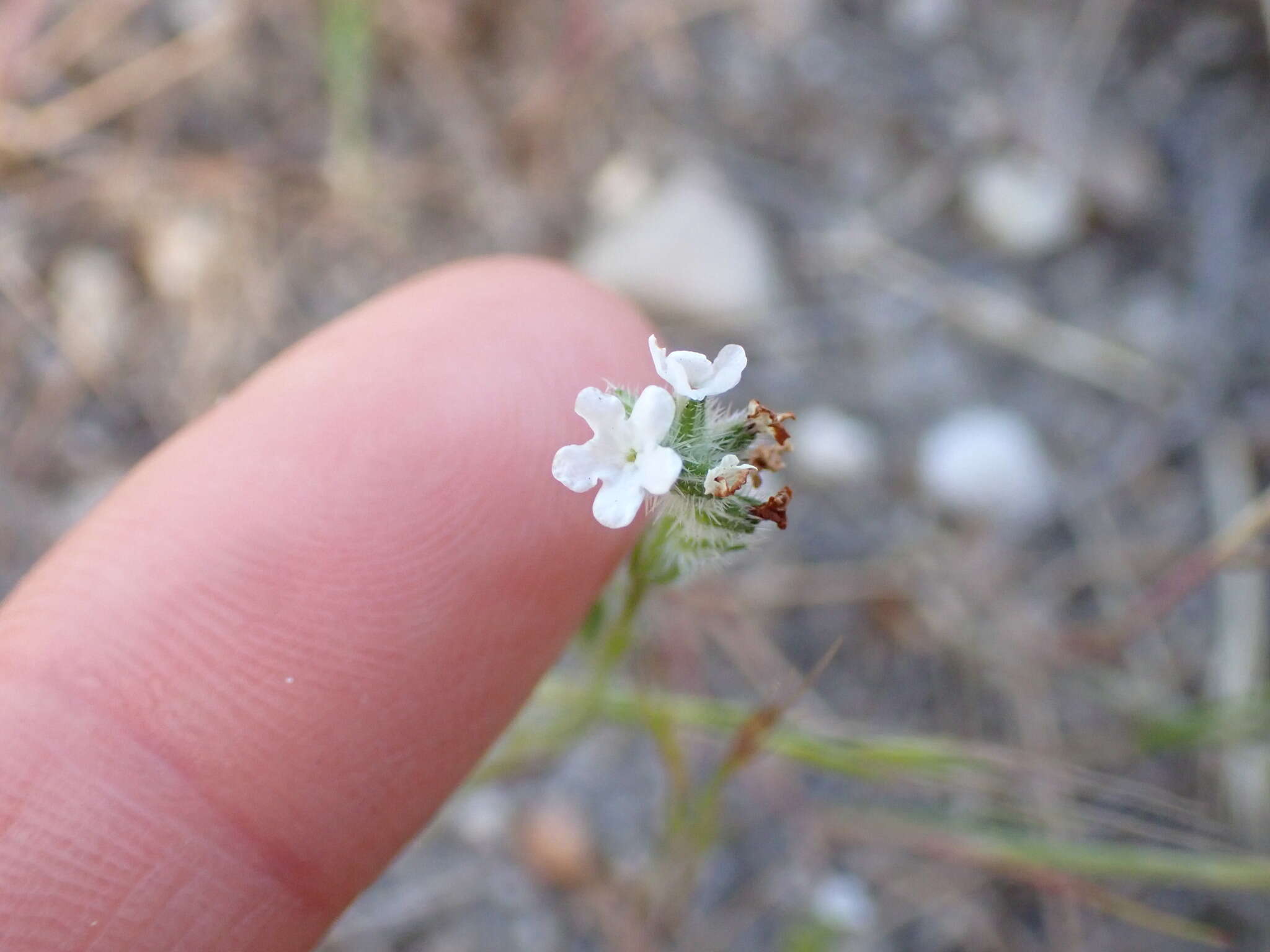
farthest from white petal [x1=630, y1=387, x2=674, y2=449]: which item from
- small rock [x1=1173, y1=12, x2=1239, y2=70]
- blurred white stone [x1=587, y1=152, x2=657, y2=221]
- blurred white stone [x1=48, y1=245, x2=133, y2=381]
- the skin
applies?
small rock [x1=1173, y1=12, x2=1239, y2=70]

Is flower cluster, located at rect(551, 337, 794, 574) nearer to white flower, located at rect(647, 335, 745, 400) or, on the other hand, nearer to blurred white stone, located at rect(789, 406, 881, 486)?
white flower, located at rect(647, 335, 745, 400)

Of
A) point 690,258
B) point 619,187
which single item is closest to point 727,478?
point 690,258

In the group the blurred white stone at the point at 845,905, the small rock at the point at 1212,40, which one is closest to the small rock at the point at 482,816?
the blurred white stone at the point at 845,905

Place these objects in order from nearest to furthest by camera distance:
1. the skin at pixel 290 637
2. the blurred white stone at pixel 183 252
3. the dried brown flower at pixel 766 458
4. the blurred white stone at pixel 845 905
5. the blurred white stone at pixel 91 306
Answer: the dried brown flower at pixel 766 458 < the skin at pixel 290 637 < the blurred white stone at pixel 845 905 < the blurred white stone at pixel 91 306 < the blurred white stone at pixel 183 252

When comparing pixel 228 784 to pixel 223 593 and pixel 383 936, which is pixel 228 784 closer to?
pixel 223 593

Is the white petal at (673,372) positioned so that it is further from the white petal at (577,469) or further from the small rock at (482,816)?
the small rock at (482,816)

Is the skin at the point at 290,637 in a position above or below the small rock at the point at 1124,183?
below

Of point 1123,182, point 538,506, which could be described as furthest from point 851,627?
point 1123,182
